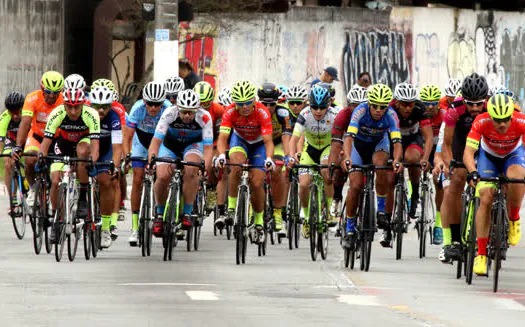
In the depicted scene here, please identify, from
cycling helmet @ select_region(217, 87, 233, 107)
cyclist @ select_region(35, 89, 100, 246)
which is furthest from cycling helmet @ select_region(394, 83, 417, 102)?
cycling helmet @ select_region(217, 87, 233, 107)

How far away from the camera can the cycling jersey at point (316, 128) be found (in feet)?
66.4

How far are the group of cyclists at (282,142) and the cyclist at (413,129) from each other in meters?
0.02

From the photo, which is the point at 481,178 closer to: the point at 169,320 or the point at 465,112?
the point at 465,112

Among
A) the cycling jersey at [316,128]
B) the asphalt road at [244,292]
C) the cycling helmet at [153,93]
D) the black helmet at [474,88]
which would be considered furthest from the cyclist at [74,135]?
the black helmet at [474,88]

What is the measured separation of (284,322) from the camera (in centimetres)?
1205

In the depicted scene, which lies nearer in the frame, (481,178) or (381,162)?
(481,178)

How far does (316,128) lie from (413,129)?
121 cm

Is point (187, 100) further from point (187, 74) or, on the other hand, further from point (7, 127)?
point (187, 74)

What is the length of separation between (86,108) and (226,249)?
2.83 meters

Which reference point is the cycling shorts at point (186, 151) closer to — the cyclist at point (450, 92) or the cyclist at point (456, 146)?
the cyclist at point (456, 146)

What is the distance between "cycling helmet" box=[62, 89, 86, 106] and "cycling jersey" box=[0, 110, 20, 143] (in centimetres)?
351

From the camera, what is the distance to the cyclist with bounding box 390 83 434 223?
63.7ft

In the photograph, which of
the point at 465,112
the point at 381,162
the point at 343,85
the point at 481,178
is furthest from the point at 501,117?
the point at 343,85

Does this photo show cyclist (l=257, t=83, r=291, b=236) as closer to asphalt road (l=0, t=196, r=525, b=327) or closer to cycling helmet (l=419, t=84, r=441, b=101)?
asphalt road (l=0, t=196, r=525, b=327)
